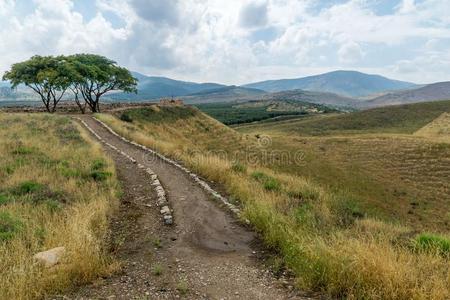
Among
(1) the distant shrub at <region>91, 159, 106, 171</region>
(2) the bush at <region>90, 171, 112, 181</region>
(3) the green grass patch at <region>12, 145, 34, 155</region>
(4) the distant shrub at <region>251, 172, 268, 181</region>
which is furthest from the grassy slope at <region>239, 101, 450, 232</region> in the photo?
(3) the green grass patch at <region>12, 145, 34, 155</region>

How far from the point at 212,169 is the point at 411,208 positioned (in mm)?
22099

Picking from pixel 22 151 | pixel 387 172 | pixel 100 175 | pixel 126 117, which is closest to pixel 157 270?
pixel 100 175

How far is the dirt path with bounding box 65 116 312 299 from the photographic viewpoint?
669 cm

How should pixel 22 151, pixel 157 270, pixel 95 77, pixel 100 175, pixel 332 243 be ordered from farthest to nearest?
pixel 95 77 → pixel 22 151 → pixel 100 175 → pixel 332 243 → pixel 157 270

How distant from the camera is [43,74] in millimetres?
52500

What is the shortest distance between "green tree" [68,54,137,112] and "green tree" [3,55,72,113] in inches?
55.8

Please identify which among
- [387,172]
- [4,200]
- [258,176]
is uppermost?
[4,200]

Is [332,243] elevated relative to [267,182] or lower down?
elevated

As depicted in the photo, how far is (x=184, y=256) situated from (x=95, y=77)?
2049 inches

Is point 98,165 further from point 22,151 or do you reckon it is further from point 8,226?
point 8,226

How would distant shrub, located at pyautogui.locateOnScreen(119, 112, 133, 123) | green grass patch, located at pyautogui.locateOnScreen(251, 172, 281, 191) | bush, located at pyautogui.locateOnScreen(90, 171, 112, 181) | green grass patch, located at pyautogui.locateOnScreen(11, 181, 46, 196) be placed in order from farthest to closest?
1. distant shrub, located at pyautogui.locateOnScreen(119, 112, 133, 123)
2. green grass patch, located at pyautogui.locateOnScreen(251, 172, 281, 191)
3. bush, located at pyautogui.locateOnScreen(90, 171, 112, 181)
4. green grass patch, located at pyautogui.locateOnScreen(11, 181, 46, 196)

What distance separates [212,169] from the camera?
17391 millimetres

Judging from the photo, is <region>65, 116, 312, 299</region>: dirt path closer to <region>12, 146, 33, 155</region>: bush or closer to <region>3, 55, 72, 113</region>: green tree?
<region>12, 146, 33, 155</region>: bush

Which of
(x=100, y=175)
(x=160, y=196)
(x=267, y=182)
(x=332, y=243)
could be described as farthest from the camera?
(x=267, y=182)
